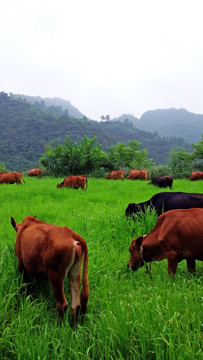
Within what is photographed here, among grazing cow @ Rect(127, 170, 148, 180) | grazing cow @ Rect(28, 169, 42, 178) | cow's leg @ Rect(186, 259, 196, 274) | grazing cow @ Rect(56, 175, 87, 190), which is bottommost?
grazing cow @ Rect(28, 169, 42, 178)

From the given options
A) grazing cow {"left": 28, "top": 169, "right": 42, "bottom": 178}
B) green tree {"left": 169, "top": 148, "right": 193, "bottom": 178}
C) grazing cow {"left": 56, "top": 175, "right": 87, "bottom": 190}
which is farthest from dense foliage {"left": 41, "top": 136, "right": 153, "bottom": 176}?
grazing cow {"left": 56, "top": 175, "right": 87, "bottom": 190}

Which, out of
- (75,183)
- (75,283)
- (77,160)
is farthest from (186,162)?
(75,283)

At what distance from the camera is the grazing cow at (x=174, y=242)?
129 inches

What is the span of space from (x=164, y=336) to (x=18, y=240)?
1972 millimetres

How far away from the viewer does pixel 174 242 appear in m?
3.34

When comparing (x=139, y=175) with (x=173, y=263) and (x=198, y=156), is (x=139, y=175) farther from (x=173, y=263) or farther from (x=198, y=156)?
(x=173, y=263)

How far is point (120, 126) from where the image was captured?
340 ft

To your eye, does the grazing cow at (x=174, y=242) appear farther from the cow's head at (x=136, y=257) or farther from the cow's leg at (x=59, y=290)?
the cow's leg at (x=59, y=290)

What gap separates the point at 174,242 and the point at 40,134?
75.7m

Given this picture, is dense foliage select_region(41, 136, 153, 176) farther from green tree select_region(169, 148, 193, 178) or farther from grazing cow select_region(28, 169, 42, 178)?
green tree select_region(169, 148, 193, 178)

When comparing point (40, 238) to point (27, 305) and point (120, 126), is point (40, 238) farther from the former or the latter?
point (120, 126)

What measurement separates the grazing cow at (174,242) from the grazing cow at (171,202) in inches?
77.7

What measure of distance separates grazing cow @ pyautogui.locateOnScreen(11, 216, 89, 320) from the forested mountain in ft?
170

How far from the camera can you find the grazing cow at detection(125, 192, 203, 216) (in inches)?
214
